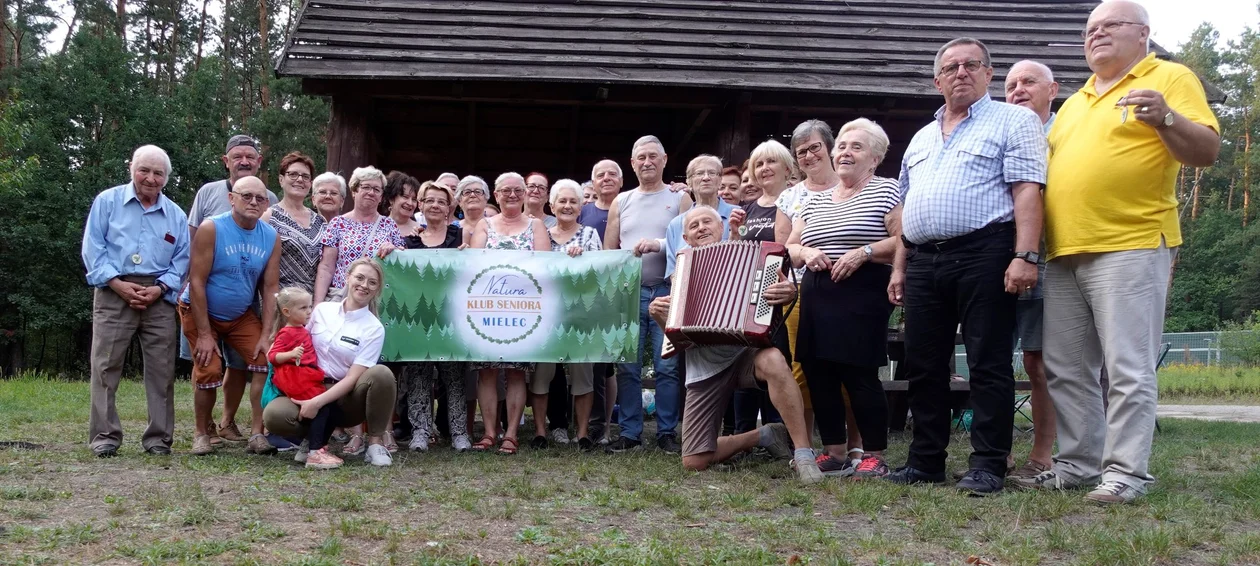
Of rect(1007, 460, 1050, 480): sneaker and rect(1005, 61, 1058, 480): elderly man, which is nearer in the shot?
rect(1007, 460, 1050, 480): sneaker

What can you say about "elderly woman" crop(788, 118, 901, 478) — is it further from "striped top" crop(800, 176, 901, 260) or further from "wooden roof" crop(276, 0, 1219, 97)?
"wooden roof" crop(276, 0, 1219, 97)

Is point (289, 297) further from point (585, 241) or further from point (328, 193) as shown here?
point (585, 241)

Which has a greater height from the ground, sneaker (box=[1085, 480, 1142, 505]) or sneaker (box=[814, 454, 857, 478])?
sneaker (box=[1085, 480, 1142, 505])

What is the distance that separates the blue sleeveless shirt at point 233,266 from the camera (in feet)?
19.8

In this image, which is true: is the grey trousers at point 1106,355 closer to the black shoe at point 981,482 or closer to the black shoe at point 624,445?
the black shoe at point 981,482

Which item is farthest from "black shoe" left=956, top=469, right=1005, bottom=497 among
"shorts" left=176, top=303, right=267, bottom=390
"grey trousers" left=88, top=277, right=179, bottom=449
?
"grey trousers" left=88, top=277, right=179, bottom=449

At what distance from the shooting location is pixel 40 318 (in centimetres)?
2570

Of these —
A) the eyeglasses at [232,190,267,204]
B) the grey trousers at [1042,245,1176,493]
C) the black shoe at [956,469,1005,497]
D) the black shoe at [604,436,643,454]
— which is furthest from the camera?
the black shoe at [604,436,643,454]

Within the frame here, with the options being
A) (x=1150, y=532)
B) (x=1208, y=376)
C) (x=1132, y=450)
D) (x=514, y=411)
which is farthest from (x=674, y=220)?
(x=1208, y=376)

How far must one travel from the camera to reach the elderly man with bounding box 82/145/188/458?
5.75m

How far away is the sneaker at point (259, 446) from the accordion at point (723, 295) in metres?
2.60

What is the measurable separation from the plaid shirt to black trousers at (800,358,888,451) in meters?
0.87

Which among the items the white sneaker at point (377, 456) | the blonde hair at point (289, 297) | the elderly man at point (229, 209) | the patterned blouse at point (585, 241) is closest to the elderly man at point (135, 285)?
the elderly man at point (229, 209)

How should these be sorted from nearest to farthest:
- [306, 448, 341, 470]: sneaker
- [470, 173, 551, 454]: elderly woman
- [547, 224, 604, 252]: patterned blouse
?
[306, 448, 341, 470]: sneaker < [470, 173, 551, 454]: elderly woman < [547, 224, 604, 252]: patterned blouse
